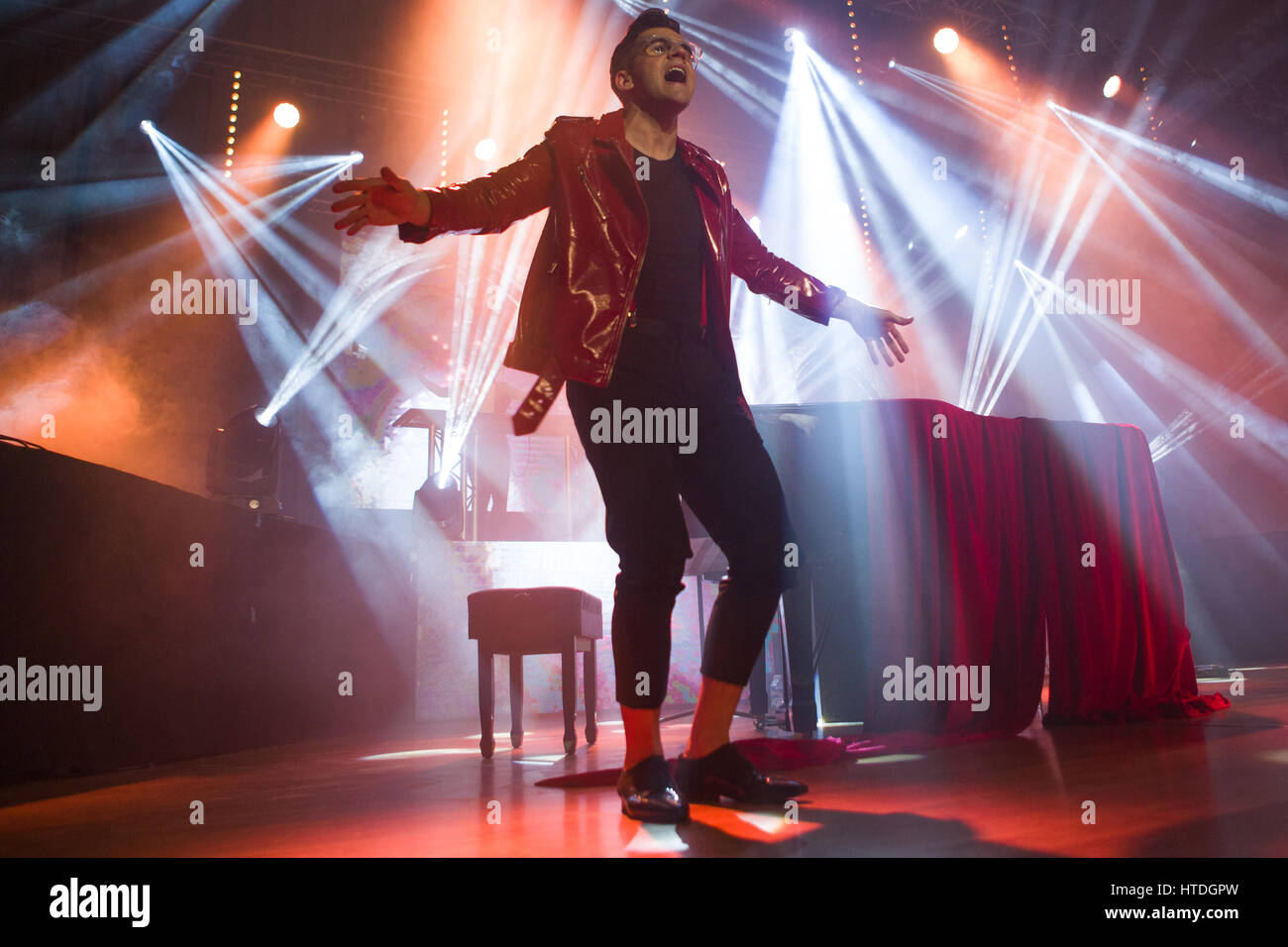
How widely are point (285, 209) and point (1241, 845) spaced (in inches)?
392

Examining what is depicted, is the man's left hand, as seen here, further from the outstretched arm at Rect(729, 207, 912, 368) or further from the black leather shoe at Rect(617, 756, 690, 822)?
the black leather shoe at Rect(617, 756, 690, 822)

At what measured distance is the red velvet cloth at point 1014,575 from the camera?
308 centimetres

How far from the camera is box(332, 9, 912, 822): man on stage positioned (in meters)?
1.74

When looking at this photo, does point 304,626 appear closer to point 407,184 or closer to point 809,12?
point 407,184

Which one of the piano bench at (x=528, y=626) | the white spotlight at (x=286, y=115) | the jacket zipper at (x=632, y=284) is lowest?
the piano bench at (x=528, y=626)

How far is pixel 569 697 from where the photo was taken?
138 inches

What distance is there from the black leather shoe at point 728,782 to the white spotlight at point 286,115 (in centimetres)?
871

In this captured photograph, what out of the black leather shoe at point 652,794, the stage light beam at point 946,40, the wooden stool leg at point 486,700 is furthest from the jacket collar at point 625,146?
the stage light beam at point 946,40

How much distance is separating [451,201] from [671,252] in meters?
0.50

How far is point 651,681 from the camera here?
1.74 meters

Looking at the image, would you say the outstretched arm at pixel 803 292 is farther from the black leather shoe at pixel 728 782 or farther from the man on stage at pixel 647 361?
the black leather shoe at pixel 728 782

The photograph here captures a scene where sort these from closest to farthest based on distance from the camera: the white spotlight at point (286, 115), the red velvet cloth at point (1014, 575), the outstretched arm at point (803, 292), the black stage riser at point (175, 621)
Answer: the outstretched arm at point (803, 292) < the black stage riser at point (175, 621) < the red velvet cloth at point (1014, 575) < the white spotlight at point (286, 115)

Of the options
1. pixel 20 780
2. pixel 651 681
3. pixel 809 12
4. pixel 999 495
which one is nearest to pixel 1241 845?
pixel 651 681

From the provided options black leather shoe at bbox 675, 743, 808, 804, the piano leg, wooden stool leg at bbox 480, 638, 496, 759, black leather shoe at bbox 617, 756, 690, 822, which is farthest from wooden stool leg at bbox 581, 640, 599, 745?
black leather shoe at bbox 617, 756, 690, 822
